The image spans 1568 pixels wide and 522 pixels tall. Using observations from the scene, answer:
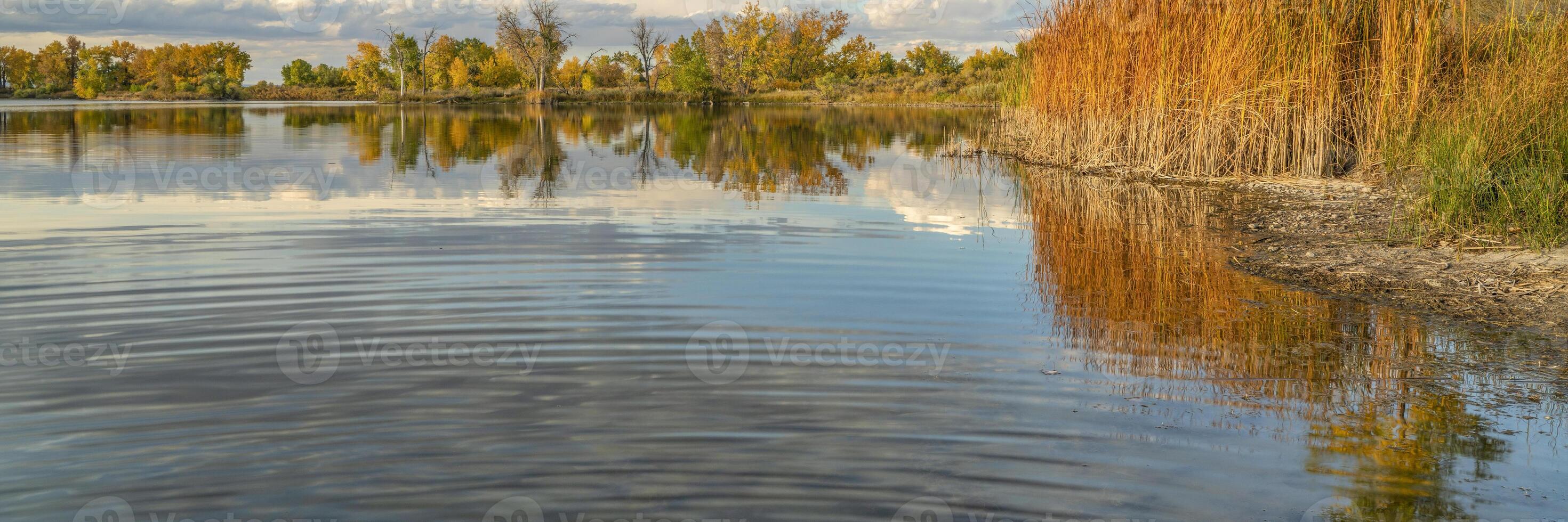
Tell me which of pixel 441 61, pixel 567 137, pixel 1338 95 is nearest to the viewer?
pixel 1338 95

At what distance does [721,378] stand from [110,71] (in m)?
90.0

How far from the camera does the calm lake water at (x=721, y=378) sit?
298 centimetres

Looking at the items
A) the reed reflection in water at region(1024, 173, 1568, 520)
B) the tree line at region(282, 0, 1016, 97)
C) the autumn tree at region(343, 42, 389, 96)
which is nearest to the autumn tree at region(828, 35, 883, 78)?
the tree line at region(282, 0, 1016, 97)

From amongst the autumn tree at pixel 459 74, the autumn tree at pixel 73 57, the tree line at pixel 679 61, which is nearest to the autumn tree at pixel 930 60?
the tree line at pixel 679 61

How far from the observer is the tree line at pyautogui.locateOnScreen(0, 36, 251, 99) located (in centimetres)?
7331

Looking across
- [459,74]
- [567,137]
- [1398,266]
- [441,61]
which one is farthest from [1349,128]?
[441,61]

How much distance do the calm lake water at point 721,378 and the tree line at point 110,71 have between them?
76.3 meters

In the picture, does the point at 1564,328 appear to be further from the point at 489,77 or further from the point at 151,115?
the point at 489,77

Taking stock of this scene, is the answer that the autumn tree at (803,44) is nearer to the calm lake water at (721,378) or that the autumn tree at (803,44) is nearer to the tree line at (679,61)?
the tree line at (679,61)

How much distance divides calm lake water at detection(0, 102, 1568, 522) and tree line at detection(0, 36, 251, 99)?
76.3 meters

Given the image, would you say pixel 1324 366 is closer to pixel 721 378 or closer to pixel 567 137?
pixel 721 378

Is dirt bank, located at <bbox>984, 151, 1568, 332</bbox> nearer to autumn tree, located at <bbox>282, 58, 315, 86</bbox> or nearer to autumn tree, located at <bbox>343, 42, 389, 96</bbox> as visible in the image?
autumn tree, located at <bbox>343, 42, 389, 96</bbox>

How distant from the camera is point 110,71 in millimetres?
77312

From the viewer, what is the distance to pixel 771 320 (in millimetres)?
5199
